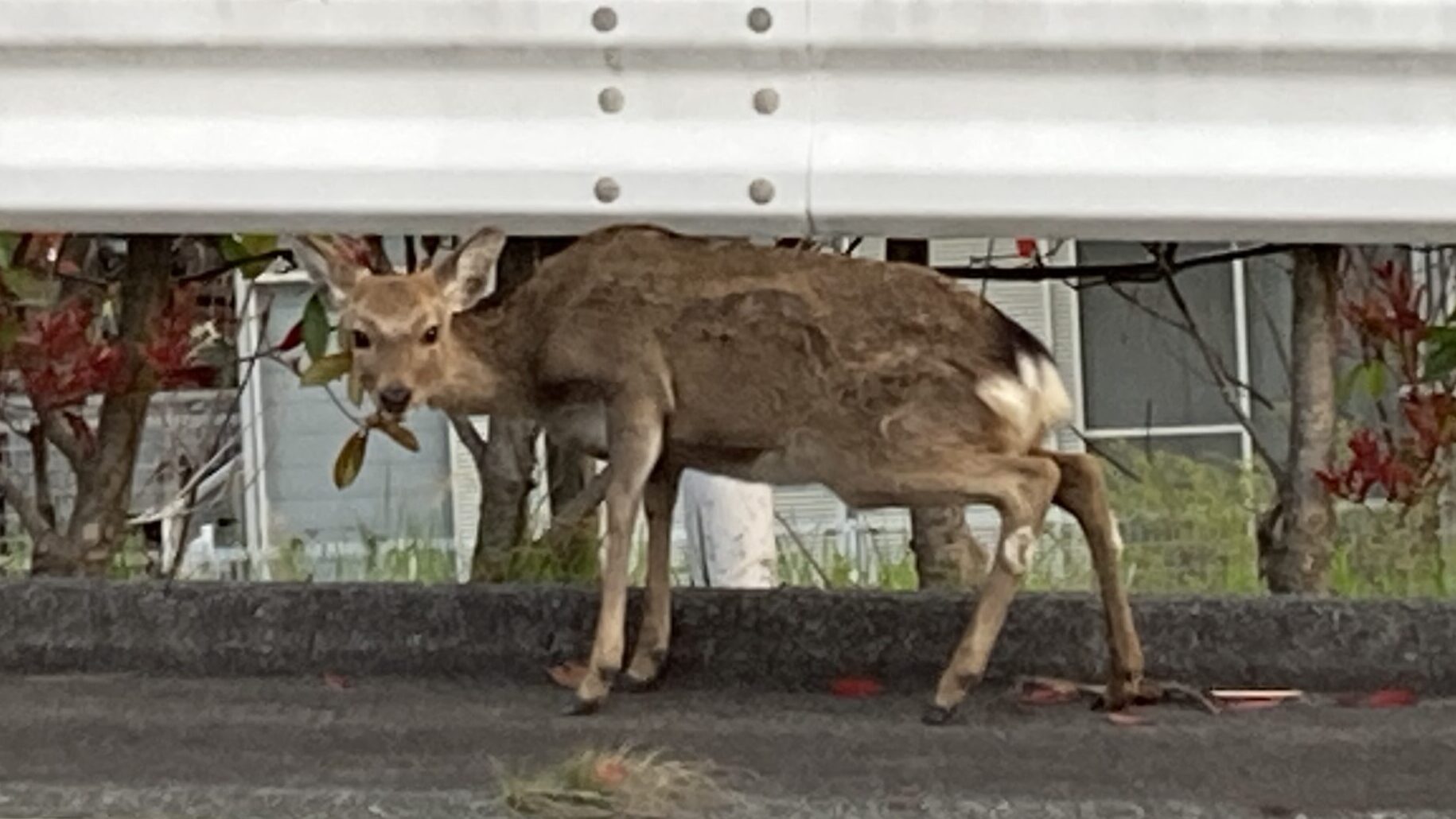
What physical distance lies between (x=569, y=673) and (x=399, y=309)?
0.52m

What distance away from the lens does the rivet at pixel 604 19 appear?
2.60 meters

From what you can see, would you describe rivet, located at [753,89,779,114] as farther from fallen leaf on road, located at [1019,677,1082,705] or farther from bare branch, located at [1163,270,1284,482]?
bare branch, located at [1163,270,1284,482]

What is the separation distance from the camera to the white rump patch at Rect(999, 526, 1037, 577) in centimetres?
260

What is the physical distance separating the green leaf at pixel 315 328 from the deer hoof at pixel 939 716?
1569 mm

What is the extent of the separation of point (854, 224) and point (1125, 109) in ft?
1.07

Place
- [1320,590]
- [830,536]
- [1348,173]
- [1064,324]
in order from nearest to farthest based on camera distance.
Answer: [1348,173], [1320,590], [830,536], [1064,324]

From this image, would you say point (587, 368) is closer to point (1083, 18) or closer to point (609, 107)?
point (609, 107)

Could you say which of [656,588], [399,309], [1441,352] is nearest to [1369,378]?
[1441,352]

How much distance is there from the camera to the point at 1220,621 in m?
2.93

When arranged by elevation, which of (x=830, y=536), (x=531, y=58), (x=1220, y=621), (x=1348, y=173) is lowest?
(x=830, y=536)

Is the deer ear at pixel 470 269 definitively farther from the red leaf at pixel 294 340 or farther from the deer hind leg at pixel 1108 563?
the red leaf at pixel 294 340

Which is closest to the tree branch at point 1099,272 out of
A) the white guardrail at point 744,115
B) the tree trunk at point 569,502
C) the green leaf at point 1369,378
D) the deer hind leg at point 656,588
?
the green leaf at point 1369,378

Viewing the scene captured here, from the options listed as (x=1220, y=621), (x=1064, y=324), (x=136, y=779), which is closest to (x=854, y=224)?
(x=1220, y=621)

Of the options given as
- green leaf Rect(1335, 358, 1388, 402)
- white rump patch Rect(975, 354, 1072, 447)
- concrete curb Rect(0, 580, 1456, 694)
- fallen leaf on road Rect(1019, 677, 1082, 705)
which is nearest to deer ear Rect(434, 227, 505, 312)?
concrete curb Rect(0, 580, 1456, 694)
